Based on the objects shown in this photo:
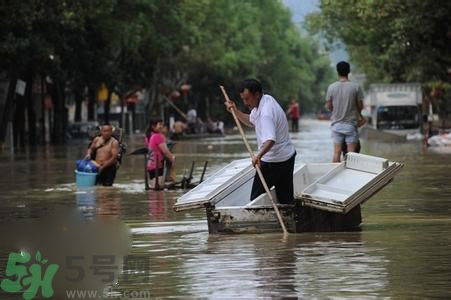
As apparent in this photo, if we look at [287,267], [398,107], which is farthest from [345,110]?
[398,107]

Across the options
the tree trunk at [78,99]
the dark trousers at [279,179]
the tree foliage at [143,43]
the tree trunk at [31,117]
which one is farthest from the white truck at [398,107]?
the dark trousers at [279,179]

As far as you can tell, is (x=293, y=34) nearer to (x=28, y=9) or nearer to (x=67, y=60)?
(x=67, y=60)

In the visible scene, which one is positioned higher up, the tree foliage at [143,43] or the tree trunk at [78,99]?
the tree foliage at [143,43]

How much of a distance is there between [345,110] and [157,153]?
219 inches

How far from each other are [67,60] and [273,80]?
233 feet

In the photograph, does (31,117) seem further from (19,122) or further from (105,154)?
(105,154)

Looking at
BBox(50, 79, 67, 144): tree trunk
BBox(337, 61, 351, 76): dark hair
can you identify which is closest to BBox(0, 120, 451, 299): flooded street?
BBox(337, 61, 351, 76): dark hair

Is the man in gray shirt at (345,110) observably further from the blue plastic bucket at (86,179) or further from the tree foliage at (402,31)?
the tree foliage at (402,31)

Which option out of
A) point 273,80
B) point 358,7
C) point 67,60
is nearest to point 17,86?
point 67,60

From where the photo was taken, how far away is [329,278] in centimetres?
1011

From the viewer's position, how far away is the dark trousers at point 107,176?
2309cm

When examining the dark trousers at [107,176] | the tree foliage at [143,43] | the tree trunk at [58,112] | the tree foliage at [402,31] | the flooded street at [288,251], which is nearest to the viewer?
the flooded street at [288,251]

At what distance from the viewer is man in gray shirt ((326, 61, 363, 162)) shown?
17.7 m

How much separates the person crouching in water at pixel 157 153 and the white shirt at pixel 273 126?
8584 millimetres
